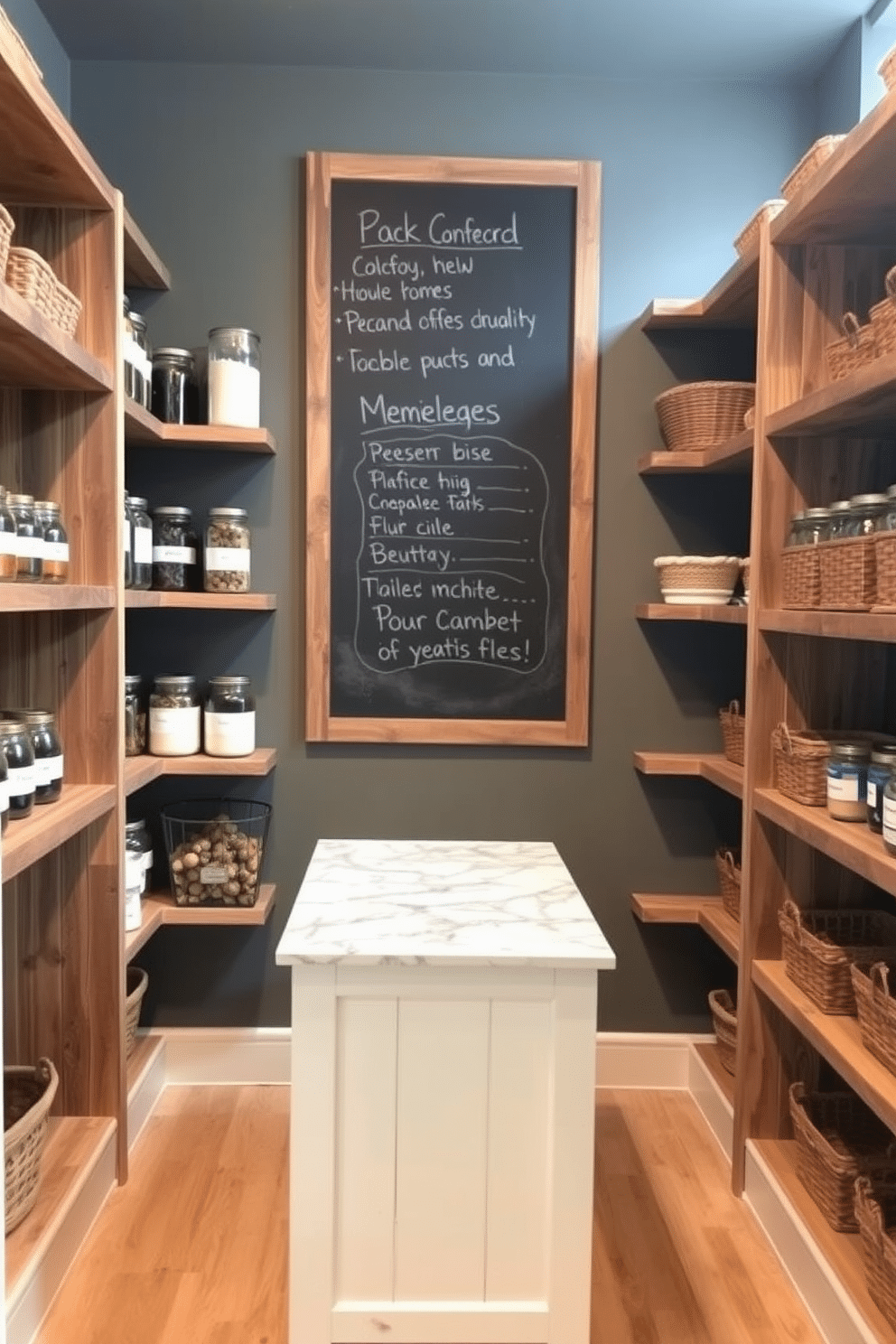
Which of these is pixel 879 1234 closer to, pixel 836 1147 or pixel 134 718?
pixel 836 1147

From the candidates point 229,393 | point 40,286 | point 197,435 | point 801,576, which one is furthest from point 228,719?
point 801,576

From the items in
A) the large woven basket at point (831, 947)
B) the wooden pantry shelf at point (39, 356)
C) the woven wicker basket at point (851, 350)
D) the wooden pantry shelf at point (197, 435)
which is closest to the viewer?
the wooden pantry shelf at point (39, 356)

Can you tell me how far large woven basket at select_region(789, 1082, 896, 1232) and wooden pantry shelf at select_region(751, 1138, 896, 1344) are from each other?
0.02m

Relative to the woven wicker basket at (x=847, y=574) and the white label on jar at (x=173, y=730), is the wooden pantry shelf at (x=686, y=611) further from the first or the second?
the white label on jar at (x=173, y=730)

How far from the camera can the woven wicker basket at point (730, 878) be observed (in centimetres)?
248

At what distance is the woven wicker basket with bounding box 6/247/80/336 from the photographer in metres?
1.63

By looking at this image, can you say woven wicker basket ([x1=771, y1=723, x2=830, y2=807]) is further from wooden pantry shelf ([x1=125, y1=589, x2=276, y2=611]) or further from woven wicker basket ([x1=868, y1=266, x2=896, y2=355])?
wooden pantry shelf ([x1=125, y1=589, x2=276, y2=611])

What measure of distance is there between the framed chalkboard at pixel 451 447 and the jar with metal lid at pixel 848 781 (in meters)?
0.89

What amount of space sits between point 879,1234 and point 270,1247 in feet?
3.70

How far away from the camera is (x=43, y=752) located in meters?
1.87

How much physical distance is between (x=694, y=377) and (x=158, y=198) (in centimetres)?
142

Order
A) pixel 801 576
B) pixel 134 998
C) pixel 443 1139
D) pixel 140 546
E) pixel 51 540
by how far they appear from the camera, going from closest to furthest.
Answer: pixel 443 1139 → pixel 51 540 → pixel 801 576 → pixel 140 546 → pixel 134 998

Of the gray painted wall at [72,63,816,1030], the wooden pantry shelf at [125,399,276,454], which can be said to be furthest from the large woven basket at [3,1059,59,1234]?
the wooden pantry shelf at [125,399,276,454]

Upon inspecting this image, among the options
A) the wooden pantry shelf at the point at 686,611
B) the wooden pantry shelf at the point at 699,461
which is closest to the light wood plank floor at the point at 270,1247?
the wooden pantry shelf at the point at 686,611
